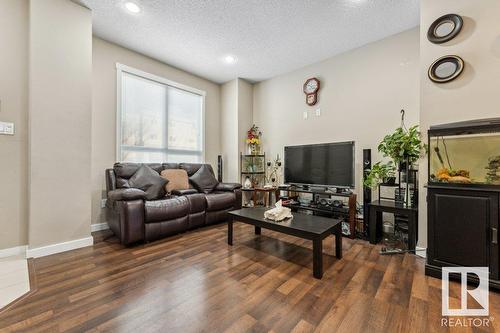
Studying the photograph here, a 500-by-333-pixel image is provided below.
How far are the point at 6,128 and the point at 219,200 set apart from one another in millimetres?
2489

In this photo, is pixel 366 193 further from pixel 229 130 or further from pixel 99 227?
pixel 99 227

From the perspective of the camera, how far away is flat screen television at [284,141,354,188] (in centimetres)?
301

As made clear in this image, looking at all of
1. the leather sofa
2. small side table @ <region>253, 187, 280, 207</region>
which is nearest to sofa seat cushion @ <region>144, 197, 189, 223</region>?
the leather sofa

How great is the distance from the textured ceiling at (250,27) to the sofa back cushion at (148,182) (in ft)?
6.17

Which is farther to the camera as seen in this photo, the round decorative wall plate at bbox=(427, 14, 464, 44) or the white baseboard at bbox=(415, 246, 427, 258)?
the white baseboard at bbox=(415, 246, 427, 258)

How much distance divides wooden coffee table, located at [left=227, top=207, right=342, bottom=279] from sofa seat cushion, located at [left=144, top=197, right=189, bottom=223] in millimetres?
735

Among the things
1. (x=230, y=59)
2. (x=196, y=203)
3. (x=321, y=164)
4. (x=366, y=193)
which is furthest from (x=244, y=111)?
(x=366, y=193)

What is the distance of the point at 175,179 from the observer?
3.38 metres

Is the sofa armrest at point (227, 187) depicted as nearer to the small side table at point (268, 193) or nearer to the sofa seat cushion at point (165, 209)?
the small side table at point (268, 193)

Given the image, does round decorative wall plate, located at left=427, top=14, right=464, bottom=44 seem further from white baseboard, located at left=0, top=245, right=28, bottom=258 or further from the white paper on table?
white baseboard, located at left=0, top=245, right=28, bottom=258

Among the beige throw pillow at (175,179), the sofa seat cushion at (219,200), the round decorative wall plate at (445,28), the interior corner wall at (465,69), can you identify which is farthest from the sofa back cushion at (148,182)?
the round decorative wall plate at (445,28)

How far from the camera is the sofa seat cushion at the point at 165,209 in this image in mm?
2504

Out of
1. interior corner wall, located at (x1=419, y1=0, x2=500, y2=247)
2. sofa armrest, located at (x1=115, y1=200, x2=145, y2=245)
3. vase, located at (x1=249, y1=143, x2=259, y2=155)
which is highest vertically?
interior corner wall, located at (x1=419, y1=0, x2=500, y2=247)

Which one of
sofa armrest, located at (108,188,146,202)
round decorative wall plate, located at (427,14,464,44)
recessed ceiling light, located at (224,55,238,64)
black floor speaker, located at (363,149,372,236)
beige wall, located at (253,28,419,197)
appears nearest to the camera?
round decorative wall plate, located at (427,14,464,44)
